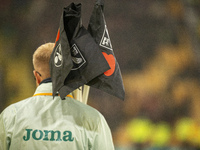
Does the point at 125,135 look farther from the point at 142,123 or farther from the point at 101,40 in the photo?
the point at 101,40

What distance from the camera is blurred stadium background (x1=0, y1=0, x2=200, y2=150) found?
233cm

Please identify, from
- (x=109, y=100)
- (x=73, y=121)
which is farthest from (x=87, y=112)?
(x=109, y=100)

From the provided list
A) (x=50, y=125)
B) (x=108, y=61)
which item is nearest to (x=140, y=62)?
(x=108, y=61)

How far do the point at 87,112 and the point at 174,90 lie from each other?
1.44 metres

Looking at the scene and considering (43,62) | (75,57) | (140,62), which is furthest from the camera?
(140,62)

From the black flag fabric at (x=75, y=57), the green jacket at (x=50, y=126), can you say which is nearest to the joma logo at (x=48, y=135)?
the green jacket at (x=50, y=126)

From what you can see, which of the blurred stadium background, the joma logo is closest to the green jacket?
the joma logo

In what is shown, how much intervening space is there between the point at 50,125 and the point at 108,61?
33 centimetres

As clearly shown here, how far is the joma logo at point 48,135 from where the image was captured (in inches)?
40.8

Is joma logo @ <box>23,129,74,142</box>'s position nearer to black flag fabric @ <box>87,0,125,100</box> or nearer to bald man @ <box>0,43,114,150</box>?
bald man @ <box>0,43,114,150</box>

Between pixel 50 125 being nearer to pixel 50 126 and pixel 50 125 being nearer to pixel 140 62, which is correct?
pixel 50 126

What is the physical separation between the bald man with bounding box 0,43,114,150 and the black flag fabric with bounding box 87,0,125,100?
0.44 ft

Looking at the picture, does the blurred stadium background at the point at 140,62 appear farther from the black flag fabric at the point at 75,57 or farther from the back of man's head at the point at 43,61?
the black flag fabric at the point at 75,57

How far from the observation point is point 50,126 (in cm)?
106
